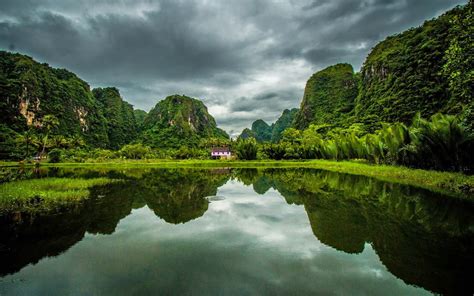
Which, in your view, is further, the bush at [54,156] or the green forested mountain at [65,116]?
the green forested mountain at [65,116]

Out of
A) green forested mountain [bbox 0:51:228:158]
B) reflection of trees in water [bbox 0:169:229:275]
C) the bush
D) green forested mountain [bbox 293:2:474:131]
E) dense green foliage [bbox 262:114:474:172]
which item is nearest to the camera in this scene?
reflection of trees in water [bbox 0:169:229:275]

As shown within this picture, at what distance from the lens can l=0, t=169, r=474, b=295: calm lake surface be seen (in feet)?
14.4

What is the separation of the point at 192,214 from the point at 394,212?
25.0 feet

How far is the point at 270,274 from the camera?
4.80 metres

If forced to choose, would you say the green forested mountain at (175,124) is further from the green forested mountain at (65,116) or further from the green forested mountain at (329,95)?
the green forested mountain at (329,95)

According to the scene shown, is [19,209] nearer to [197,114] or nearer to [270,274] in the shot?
[270,274]

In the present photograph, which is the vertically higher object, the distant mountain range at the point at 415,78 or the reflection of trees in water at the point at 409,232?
the distant mountain range at the point at 415,78

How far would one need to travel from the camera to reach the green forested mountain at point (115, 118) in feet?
409

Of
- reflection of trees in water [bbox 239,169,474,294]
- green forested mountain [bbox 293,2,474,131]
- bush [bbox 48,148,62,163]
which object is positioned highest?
green forested mountain [bbox 293,2,474,131]

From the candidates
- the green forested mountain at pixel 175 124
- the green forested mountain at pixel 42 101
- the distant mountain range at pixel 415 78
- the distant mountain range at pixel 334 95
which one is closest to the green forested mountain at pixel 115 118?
the distant mountain range at pixel 334 95

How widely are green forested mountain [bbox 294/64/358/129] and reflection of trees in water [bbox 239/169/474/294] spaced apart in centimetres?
8707

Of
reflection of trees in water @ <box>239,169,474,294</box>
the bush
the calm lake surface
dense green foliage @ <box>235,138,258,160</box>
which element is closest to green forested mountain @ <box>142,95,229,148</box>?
the bush

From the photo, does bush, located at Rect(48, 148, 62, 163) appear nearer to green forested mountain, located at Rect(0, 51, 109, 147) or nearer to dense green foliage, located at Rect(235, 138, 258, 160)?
green forested mountain, located at Rect(0, 51, 109, 147)

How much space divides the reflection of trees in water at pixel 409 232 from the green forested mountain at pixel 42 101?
8366 centimetres
